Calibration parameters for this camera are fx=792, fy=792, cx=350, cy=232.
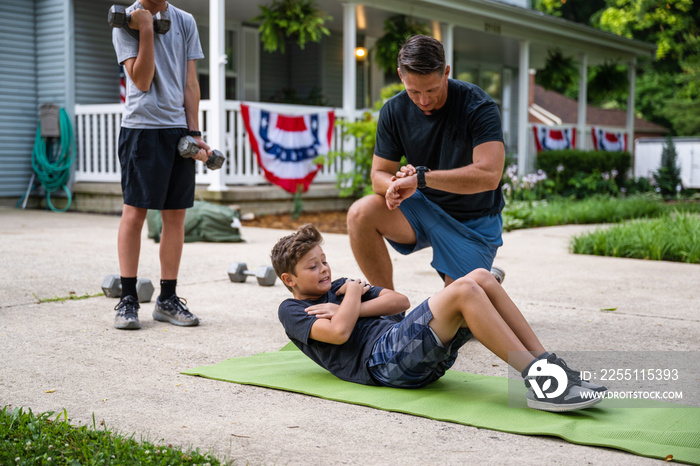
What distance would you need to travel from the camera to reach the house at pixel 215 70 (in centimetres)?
1060

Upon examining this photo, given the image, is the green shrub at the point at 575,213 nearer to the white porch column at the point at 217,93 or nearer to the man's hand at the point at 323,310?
the white porch column at the point at 217,93

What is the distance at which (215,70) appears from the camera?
33.6ft

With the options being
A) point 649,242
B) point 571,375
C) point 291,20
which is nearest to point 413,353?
point 571,375

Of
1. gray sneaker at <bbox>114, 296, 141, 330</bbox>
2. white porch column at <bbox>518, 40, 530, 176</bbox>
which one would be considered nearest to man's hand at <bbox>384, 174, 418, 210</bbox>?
gray sneaker at <bbox>114, 296, 141, 330</bbox>

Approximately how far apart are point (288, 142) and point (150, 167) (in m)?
7.06

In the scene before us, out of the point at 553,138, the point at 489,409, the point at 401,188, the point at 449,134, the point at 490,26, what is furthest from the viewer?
the point at 553,138

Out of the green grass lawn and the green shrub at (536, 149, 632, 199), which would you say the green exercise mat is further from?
the green shrub at (536, 149, 632, 199)

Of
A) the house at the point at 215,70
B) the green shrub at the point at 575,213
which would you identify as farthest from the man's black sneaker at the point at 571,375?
the house at the point at 215,70

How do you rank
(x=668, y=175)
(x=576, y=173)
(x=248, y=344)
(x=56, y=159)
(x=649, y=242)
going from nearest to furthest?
(x=248, y=344)
(x=649, y=242)
(x=56, y=159)
(x=576, y=173)
(x=668, y=175)

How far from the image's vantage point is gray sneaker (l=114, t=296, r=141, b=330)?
400 cm

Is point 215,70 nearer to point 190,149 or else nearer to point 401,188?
point 190,149

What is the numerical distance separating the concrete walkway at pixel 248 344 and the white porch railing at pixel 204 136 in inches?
128

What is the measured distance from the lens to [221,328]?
4129 millimetres

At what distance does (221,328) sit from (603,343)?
75.4 inches
